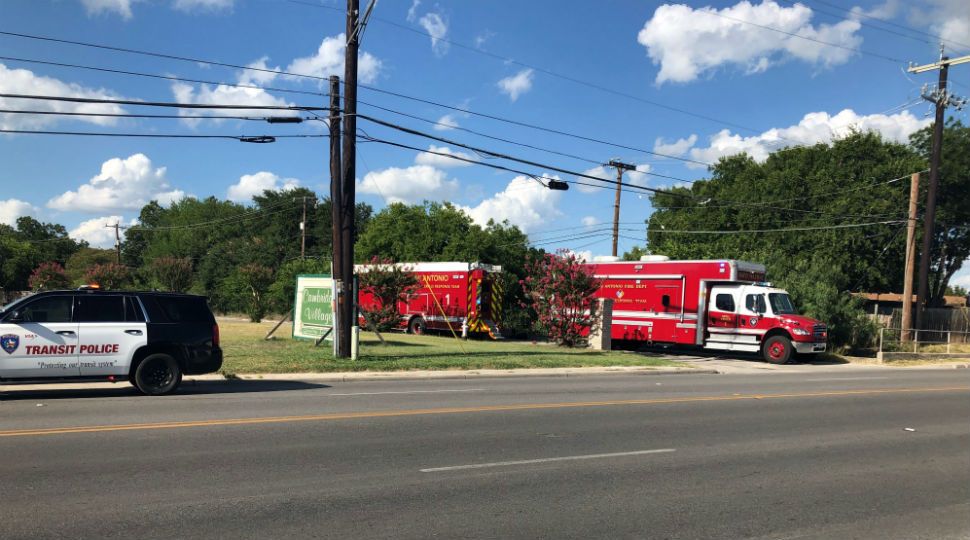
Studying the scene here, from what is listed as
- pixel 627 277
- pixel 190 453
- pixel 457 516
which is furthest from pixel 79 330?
pixel 627 277

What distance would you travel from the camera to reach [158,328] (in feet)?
39.8

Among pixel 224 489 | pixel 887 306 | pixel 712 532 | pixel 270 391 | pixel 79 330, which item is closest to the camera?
pixel 712 532

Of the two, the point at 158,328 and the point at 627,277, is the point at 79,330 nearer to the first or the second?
the point at 158,328

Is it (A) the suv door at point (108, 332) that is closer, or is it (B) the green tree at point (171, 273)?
(A) the suv door at point (108, 332)

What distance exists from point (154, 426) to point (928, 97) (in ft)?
111

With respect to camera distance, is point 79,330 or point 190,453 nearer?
point 190,453

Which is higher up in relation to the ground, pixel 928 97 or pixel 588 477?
pixel 928 97

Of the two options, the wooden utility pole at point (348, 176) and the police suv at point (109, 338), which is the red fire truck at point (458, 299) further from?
the police suv at point (109, 338)

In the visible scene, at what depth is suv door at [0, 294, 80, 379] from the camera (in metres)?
11.0

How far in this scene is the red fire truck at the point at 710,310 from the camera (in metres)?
23.9

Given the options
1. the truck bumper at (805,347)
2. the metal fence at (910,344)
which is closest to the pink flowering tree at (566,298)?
the truck bumper at (805,347)

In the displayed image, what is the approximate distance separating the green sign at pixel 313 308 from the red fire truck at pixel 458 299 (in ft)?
18.3

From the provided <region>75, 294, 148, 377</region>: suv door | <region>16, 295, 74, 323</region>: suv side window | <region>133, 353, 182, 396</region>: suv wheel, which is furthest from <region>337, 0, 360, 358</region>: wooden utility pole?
<region>16, 295, 74, 323</region>: suv side window

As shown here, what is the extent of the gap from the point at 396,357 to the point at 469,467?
40.5ft
